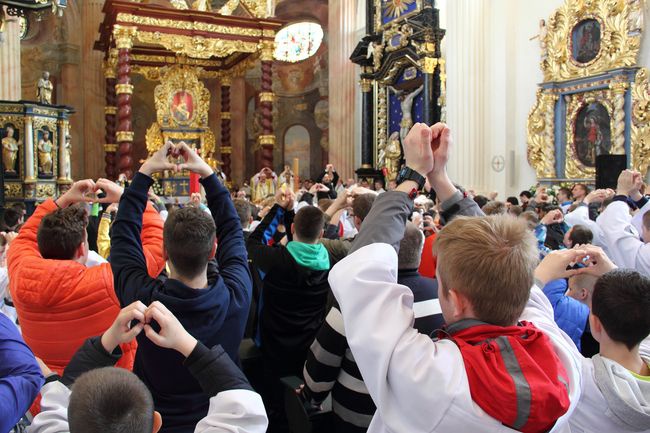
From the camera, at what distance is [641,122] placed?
36.0 ft

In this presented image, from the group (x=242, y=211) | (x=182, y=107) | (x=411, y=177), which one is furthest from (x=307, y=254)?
(x=182, y=107)

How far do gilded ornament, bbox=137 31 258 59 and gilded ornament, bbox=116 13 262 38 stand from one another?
222 mm

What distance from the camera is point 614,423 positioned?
6.45ft

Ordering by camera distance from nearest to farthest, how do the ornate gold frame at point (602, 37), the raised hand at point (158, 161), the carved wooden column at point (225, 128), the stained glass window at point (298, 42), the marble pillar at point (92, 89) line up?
the raised hand at point (158, 161)
the ornate gold frame at point (602, 37)
the carved wooden column at point (225, 128)
the marble pillar at point (92, 89)
the stained glass window at point (298, 42)

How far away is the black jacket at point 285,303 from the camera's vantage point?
3.75m

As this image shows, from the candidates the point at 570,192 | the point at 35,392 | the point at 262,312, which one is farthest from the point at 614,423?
the point at 570,192

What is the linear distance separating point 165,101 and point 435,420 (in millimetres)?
18974

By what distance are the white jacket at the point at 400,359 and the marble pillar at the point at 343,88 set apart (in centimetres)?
1824

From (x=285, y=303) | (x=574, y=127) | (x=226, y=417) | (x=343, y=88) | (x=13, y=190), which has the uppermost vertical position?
(x=343, y=88)

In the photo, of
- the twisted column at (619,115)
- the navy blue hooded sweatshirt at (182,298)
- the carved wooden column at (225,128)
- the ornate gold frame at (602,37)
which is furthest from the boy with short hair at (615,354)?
the carved wooden column at (225,128)

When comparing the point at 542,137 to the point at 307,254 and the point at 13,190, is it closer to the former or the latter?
the point at 307,254

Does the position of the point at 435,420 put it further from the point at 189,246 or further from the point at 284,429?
the point at 284,429

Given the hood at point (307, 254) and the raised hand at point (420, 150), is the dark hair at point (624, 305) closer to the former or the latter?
the raised hand at point (420, 150)

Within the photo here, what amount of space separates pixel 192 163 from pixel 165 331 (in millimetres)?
1184
